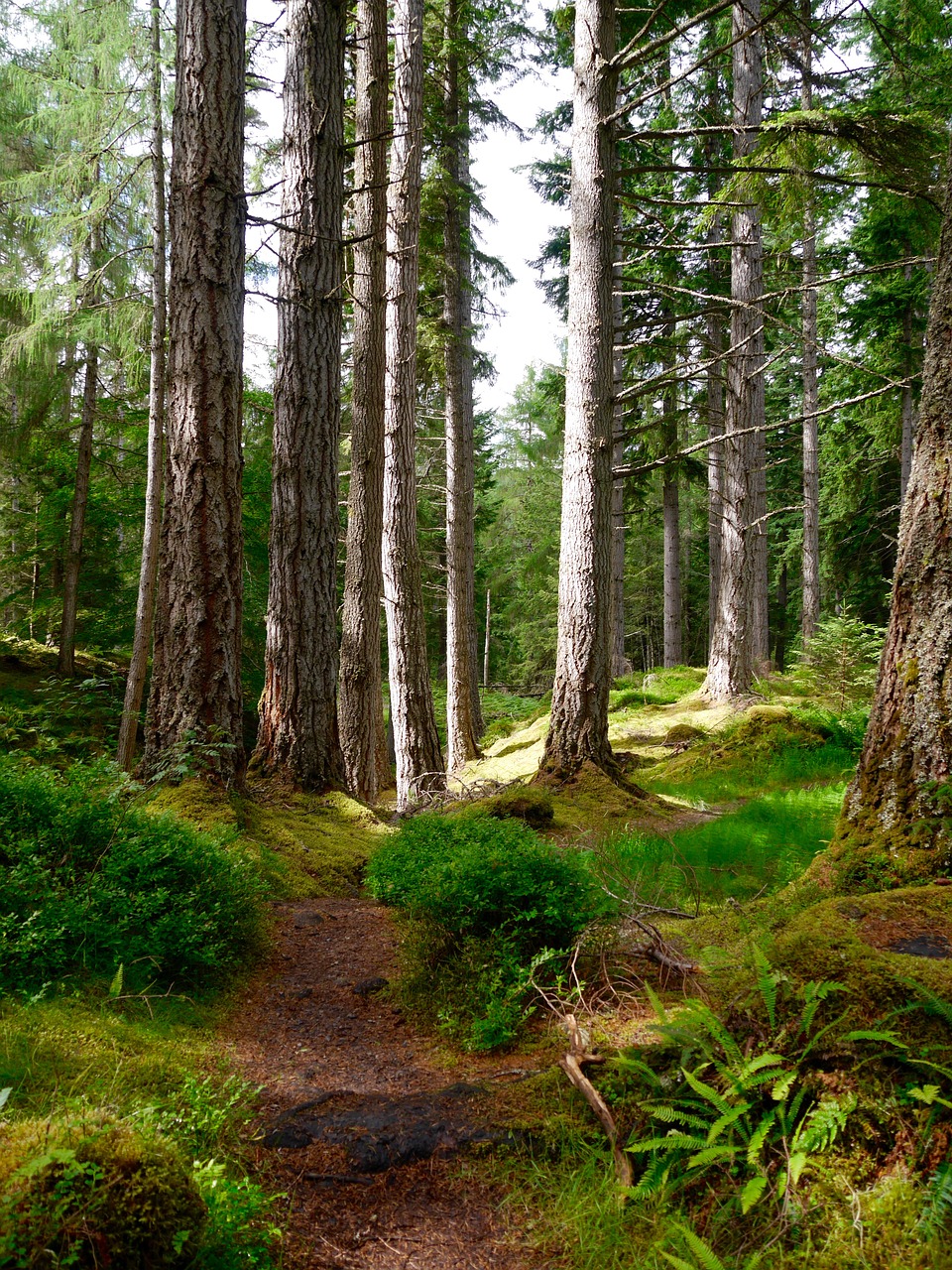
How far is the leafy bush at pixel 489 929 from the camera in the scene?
331 cm

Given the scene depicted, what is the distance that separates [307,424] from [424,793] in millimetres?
4209

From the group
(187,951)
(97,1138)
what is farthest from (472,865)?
(97,1138)

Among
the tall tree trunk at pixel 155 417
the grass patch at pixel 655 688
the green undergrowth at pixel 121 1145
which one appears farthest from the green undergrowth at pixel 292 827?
the grass patch at pixel 655 688

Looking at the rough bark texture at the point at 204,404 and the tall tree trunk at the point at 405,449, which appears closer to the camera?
the rough bark texture at the point at 204,404

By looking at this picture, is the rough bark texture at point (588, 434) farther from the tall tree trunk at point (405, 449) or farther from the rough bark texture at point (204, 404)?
the rough bark texture at point (204, 404)

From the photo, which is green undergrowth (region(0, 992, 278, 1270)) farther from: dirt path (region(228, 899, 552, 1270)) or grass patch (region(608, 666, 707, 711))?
grass patch (region(608, 666, 707, 711))

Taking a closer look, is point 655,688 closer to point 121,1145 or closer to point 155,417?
point 155,417

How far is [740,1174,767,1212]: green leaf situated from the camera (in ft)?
6.11

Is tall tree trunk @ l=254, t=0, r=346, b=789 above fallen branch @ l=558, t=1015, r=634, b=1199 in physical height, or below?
above

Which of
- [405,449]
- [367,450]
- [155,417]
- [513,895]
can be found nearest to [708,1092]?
[513,895]

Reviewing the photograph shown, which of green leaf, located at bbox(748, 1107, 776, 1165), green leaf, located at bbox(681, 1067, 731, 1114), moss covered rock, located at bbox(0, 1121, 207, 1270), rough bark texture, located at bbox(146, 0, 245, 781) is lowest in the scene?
green leaf, located at bbox(748, 1107, 776, 1165)

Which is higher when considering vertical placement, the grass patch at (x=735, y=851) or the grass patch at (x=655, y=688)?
the grass patch at (x=655, y=688)

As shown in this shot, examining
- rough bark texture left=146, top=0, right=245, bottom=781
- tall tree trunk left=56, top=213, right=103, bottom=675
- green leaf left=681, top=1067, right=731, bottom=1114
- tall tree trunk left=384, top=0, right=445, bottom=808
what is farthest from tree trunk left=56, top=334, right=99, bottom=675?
green leaf left=681, top=1067, right=731, bottom=1114

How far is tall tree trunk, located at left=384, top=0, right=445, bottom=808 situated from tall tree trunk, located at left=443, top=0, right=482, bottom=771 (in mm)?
3593
